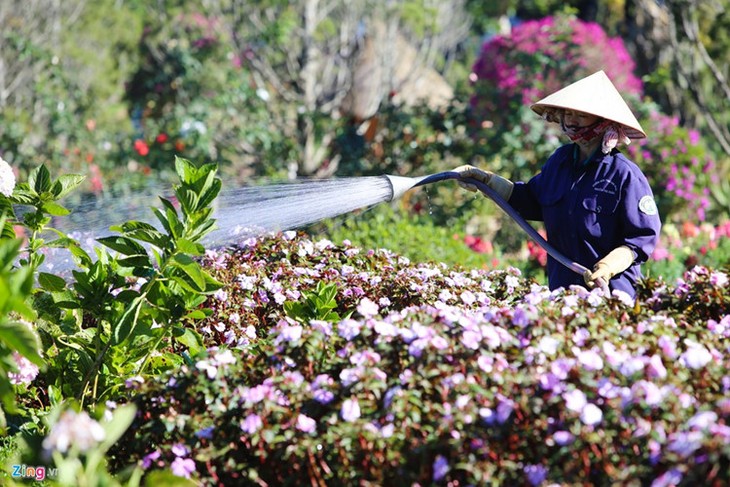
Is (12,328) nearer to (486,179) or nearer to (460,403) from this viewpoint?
(460,403)

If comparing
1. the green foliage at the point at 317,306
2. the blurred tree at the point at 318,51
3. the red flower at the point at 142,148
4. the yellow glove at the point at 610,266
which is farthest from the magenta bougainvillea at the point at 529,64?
the green foliage at the point at 317,306

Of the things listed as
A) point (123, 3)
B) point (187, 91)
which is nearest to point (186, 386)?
point (187, 91)

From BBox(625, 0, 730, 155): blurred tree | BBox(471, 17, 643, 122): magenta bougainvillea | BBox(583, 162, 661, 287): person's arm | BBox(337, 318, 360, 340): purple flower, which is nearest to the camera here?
BBox(337, 318, 360, 340): purple flower

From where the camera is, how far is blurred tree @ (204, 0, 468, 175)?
916 cm

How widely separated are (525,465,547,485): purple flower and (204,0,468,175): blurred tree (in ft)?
23.4

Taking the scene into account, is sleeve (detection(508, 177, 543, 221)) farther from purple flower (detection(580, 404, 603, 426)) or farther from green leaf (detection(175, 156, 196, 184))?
purple flower (detection(580, 404, 603, 426))

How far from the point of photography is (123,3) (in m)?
16.6

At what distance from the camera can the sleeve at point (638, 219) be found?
10.4 ft

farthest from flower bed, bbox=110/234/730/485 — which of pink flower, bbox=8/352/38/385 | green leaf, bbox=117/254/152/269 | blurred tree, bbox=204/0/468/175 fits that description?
blurred tree, bbox=204/0/468/175

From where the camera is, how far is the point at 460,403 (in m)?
1.96

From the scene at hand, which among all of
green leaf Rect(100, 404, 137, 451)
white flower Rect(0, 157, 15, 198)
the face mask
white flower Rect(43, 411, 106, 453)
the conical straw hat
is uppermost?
white flower Rect(0, 157, 15, 198)

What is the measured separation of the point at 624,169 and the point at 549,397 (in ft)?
5.13

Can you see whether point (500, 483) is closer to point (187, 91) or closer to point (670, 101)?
point (187, 91)

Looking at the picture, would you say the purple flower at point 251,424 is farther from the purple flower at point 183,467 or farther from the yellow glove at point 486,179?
the yellow glove at point 486,179
